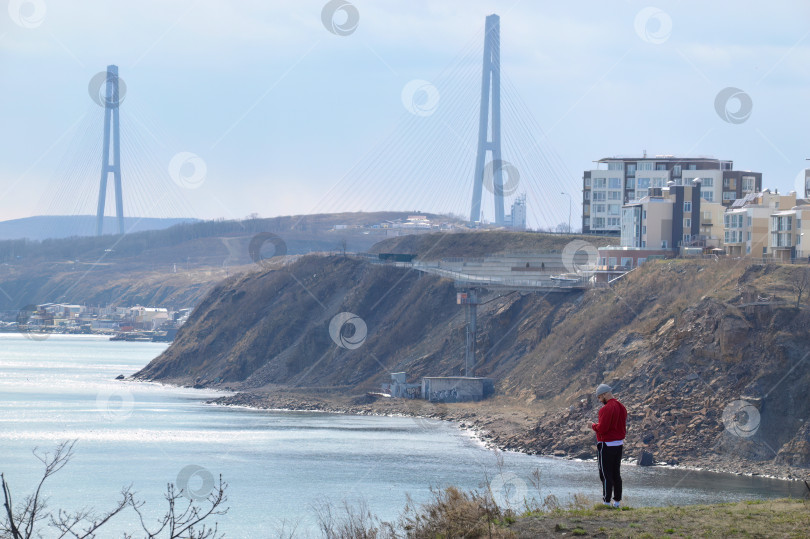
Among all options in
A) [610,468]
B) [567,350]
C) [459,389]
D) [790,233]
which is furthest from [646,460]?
[610,468]

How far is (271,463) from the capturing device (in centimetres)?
4078

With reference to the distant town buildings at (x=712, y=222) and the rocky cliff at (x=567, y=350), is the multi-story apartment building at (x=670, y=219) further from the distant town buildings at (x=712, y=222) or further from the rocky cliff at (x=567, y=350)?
the rocky cliff at (x=567, y=350)

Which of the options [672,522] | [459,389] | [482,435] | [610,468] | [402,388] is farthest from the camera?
[402,388]

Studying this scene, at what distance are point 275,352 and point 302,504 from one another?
1868 inches

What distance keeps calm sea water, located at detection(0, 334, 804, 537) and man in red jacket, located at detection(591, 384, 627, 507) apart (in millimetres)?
3943

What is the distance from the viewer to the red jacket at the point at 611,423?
1395cm

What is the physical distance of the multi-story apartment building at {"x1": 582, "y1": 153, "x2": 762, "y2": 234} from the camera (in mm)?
81319

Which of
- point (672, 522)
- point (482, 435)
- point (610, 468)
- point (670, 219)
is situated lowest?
point (482, 435)

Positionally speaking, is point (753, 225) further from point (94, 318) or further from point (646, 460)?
point (94, 318)

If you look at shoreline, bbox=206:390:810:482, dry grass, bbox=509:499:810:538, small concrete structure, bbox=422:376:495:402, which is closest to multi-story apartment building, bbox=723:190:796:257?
small concrete structure, bbox=422:376:495:402

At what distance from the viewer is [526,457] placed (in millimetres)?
41656

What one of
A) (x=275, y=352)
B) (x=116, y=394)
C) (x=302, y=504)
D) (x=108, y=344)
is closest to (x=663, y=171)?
(x=275, y=352)

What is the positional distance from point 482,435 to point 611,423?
112 feet

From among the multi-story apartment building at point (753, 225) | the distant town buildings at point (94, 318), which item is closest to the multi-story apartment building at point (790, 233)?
the multi-story apartment building at point (753, 225)
